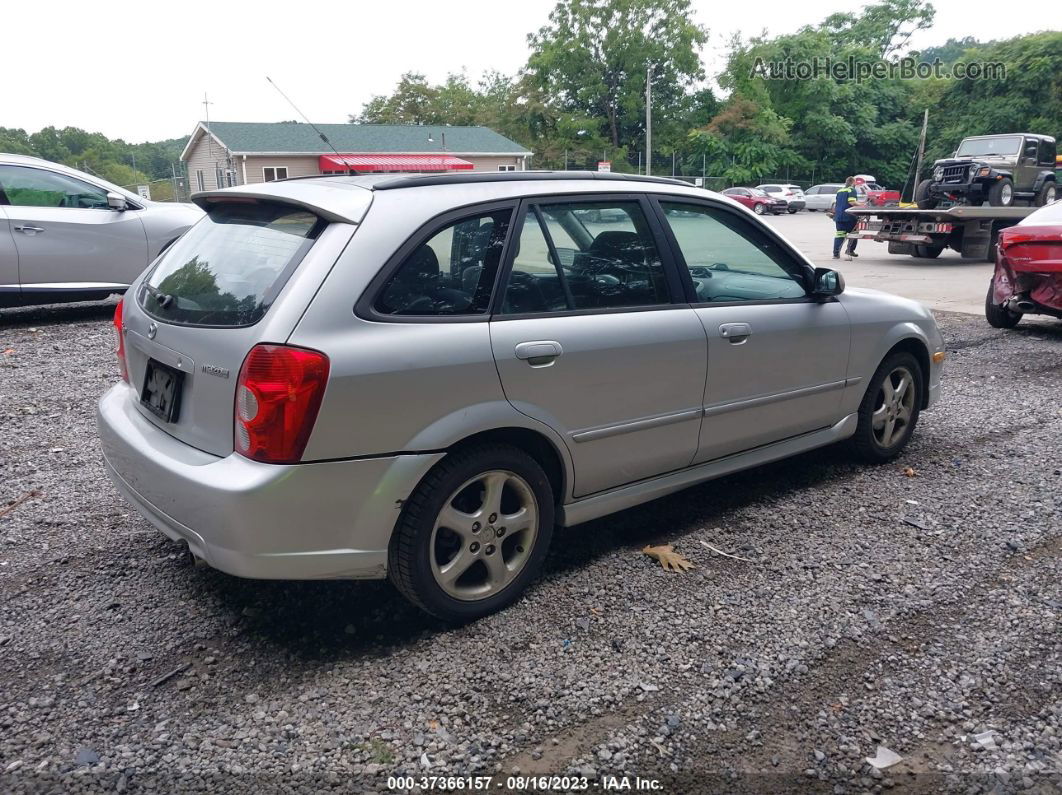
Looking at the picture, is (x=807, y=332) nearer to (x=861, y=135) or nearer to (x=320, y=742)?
(x=320, y=742)

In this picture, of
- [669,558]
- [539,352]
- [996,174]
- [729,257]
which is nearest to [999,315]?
[729,257]

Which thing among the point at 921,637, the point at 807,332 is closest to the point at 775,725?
the point at 921,637

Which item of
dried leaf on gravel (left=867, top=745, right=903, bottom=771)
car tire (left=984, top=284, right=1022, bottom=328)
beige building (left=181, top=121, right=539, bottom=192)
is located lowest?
dried leaf on gravel (left=867, top=745, right=903, bottom=771)

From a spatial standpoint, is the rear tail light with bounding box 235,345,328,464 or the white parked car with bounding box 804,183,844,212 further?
the white parked car with bounding box 804,183,844,212

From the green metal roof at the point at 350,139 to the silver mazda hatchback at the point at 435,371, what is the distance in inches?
1514

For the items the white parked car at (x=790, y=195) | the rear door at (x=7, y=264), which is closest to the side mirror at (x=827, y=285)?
the rear door at (x=7, y=264)

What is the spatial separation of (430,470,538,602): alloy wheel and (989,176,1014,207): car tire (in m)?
20.4

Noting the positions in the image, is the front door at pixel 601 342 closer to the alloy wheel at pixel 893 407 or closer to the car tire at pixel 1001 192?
the alloy wheel at pixel 893 407

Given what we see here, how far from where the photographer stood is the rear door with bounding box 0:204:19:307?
28.6 ft

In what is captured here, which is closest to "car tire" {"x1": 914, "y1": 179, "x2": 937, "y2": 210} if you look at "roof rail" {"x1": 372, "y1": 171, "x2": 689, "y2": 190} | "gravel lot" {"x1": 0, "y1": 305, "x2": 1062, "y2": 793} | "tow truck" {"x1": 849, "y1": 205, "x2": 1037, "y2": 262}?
"tow truck" {"x1": 849, "y1": 205, "x2": 1037, "y2": 262}

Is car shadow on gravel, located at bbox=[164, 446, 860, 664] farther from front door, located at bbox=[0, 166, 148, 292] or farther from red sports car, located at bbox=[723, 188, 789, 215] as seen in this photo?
red sports car, located at bbox=[723, 188, 789, 215]

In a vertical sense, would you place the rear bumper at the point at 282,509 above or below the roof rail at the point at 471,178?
below

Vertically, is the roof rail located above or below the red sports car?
below

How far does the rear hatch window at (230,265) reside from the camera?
3.08 meters
